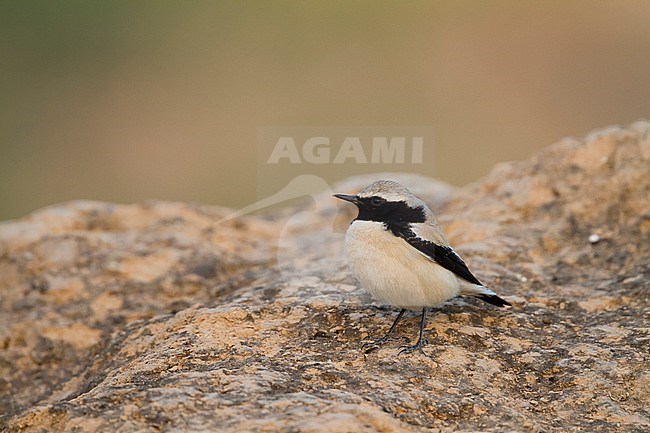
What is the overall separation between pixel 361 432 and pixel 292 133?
10.4 meters

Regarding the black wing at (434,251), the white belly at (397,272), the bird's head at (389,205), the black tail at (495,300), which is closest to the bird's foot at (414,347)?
the white belly at (397,272)

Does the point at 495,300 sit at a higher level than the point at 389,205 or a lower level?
lower

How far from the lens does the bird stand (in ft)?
16.1

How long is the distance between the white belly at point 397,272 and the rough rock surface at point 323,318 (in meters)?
0.23

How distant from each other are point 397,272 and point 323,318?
2.08 feet

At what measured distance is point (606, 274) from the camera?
596 centimetres

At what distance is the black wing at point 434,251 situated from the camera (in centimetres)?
505

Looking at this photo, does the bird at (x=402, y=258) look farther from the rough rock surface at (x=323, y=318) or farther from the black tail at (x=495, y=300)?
the rough rock surface at (x=323, y=318)

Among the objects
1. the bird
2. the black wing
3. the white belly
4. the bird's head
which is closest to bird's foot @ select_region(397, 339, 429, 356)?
the bird

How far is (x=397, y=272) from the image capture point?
193 inches

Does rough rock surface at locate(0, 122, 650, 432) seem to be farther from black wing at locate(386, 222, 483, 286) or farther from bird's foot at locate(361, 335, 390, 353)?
black wing at locate(386, 222, 483, 286)

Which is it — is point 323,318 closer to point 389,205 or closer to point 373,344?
point 373,344

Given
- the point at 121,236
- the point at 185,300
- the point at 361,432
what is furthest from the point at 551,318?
the point at 121,236

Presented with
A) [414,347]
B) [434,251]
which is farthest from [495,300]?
[414,347]
